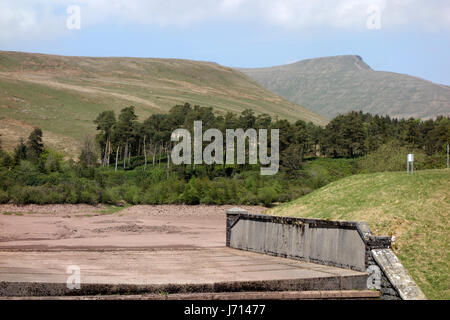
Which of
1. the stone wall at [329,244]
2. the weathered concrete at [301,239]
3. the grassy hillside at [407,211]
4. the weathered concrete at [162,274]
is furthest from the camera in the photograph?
the grassy hillside at [407,211]

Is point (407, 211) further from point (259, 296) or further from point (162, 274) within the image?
point (162, 274)

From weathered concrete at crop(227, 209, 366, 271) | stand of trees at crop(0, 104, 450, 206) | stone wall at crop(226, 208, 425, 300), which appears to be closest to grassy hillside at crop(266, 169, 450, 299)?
stone wall at crop(226, 208, 425, 300)

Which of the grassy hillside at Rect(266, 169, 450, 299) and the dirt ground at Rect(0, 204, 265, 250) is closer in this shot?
the grassy hillside at Rect(266, 169, 450, 299)

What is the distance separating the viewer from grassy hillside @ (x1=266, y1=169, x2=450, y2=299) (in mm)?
16297

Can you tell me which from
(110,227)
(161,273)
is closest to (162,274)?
(161,273)

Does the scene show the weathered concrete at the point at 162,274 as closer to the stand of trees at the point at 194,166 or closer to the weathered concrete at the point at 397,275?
the weathered concrete at the point at 397,275

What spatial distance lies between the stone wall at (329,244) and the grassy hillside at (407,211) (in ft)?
6.92

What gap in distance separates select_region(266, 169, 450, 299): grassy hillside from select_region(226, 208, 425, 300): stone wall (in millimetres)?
2111

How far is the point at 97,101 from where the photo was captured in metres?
138

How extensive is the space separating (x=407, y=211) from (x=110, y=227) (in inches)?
1098

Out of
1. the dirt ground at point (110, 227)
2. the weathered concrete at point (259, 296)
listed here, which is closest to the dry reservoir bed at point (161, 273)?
the weathered concrete at point (259, 296)

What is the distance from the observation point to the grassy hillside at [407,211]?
1630cm

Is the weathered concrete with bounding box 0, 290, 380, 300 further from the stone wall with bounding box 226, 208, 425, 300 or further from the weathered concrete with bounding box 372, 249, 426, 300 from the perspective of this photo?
the stone wall with bounding box 226, 208, 425, 300

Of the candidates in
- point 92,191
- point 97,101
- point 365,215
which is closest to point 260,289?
point 365,215
